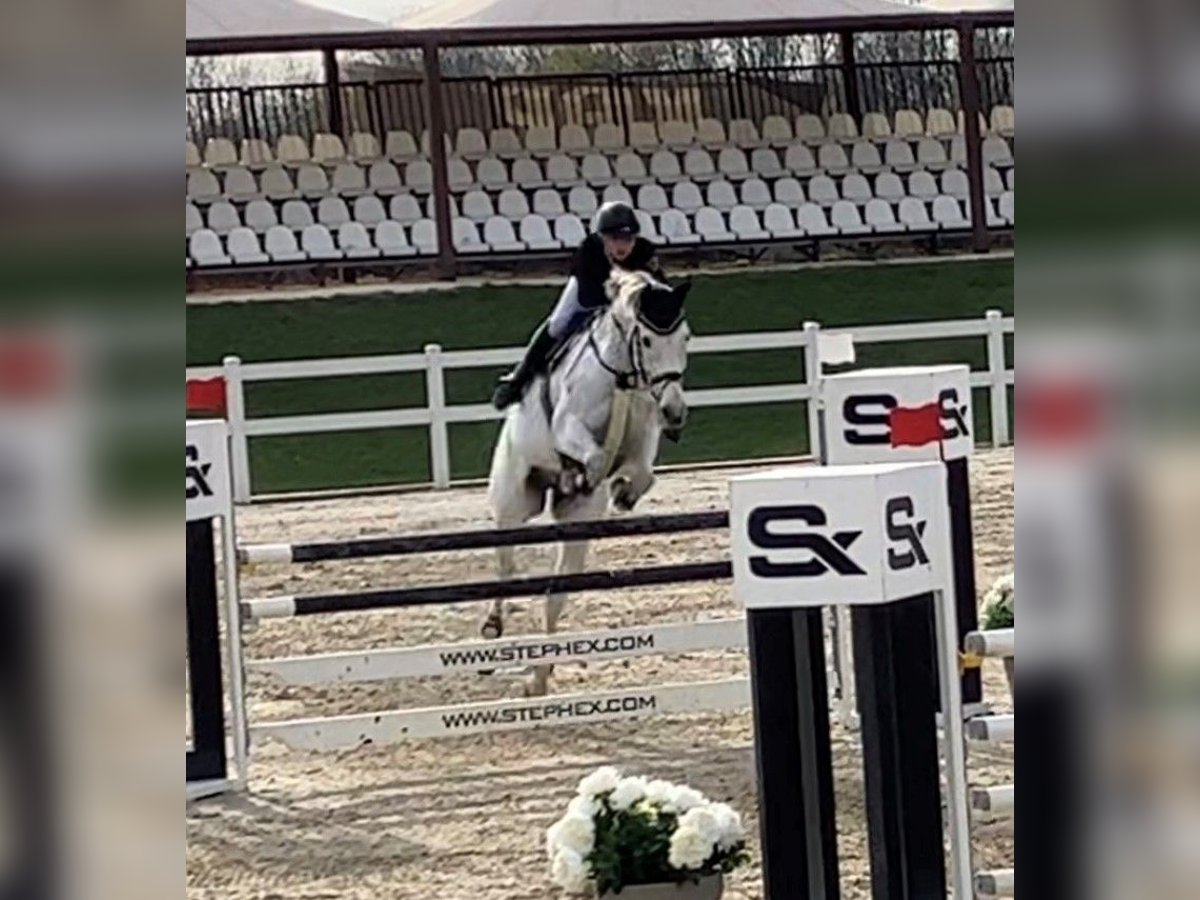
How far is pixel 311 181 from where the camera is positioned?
24781 mm

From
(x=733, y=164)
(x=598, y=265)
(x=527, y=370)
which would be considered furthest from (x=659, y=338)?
(x=733, y=164)

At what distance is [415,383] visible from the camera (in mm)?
17641

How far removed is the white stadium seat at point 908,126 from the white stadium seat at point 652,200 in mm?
3461

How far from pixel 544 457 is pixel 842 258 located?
1747 cm

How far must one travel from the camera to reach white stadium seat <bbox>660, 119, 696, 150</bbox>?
26406 mm

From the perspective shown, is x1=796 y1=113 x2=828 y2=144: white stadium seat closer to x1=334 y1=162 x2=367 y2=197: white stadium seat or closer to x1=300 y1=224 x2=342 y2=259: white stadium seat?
x1=334 y1=162 x2=367 y2=197: white stadium seat

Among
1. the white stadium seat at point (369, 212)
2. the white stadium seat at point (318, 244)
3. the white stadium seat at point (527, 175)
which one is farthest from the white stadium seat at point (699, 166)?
the white stadium seat at point (318, 244)

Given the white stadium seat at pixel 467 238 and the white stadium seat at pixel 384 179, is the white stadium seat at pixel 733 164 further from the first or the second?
the white stadium seat at pixel 384 179

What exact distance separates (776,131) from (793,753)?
23689mm

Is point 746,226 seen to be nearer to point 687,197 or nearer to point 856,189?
point 687,197

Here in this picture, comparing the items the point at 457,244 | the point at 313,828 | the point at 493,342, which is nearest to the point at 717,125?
the point at 457,244

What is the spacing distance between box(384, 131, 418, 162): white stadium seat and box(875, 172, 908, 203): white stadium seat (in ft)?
18.4

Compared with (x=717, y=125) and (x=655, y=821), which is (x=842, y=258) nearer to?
(x=717, y=125)
